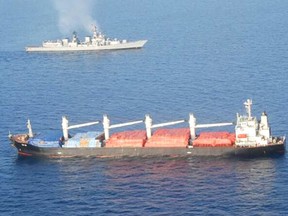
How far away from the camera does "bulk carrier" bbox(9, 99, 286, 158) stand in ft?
420

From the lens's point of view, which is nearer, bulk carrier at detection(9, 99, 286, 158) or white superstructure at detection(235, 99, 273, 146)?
bulk carrier at detection(9, 99, 286, 158)

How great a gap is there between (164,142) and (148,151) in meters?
3.77

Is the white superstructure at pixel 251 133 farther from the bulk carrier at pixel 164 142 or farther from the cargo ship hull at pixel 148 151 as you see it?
the cargo ship hull at pixel 148 151

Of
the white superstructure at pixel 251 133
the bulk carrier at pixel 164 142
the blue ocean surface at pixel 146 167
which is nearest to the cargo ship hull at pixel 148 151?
the bulk carrier at pixel 164 142

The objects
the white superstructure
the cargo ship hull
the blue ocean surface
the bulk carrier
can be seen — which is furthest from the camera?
the white superstructure

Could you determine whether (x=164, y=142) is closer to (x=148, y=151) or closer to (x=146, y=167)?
(x=148, y=151)

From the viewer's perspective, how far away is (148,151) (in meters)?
131

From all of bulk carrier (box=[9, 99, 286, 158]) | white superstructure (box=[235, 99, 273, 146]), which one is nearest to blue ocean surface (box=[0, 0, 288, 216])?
bulk carrier (box=[9, 99, 286, 158])

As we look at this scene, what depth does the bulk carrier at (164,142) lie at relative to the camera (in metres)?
128

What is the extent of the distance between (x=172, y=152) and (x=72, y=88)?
6825cm

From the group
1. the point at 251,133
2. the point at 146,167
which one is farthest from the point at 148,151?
the point at 251,133

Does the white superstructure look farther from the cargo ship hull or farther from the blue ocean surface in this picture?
the blue ocean surface

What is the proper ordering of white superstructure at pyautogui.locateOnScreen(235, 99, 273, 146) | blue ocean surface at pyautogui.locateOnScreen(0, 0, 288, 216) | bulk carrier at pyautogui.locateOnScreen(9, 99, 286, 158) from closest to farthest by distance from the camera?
blue ocean surface at pyautogui.locateOnScreen(0, 0, 288, 216)
bulk carrier at pyautogui.locateOnScreen(9, 99, 286, 158)
white superstructure at pyautogui.locateOnScreen(235, 99, 273, 146)

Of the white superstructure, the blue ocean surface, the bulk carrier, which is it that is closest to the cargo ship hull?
the bulk carrier
